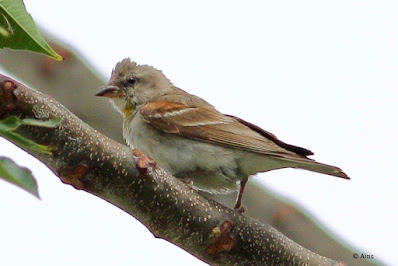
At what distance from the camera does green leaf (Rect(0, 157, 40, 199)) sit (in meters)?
1.29

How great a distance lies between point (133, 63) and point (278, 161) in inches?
91.8

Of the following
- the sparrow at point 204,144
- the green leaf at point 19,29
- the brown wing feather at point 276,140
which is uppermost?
the brown wing feather at point 276,140

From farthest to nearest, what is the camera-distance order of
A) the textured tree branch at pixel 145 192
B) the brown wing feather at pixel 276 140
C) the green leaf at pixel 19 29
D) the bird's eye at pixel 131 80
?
1. the bird's eye at pixel 131 80
2. the brown wing feather at pixel 276 140
3. the textured tree branch at pixel 145 192
4. the green leaf at pixel 19 29

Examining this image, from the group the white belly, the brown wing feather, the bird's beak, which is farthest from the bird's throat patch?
the brown wing feather

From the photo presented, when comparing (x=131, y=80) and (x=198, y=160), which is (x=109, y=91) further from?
(x=198, y=160)

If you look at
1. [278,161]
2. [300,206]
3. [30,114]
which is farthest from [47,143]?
[300,206]

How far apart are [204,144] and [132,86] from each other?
60.5 inches

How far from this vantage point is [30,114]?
238 cm

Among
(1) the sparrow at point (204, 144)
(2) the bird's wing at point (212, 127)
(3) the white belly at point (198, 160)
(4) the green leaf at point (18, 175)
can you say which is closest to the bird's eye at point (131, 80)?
(1) the sparrow at point (204, 144)

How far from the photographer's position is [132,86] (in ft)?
20.2

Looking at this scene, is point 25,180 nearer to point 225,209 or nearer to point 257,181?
point 225,209

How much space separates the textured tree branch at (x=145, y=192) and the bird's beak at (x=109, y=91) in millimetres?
Answer: 2951

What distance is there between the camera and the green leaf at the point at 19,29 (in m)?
1.65

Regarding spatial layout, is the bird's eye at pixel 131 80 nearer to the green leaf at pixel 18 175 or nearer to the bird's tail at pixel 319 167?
the bird's tail at pixel 319 167
